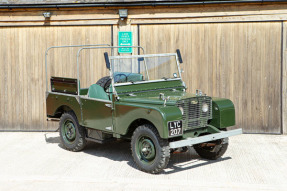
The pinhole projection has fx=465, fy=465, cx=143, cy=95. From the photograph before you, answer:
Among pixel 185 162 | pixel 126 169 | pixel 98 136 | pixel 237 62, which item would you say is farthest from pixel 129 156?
pixel 237 62

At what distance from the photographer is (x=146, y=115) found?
7344mm

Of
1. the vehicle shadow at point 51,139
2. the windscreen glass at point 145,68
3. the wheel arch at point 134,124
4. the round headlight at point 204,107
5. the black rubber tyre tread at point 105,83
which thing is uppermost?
the windscreen glass at point 145,68

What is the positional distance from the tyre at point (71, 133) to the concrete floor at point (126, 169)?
15 centimetres

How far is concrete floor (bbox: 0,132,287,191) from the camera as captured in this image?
22.5 feet

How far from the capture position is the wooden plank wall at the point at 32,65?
36.0 feet

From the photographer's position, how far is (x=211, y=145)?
8.05m

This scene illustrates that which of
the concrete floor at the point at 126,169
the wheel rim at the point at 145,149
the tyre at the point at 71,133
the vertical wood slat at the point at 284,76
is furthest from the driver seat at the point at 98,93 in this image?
the vertical wood slat at the point at 284,76

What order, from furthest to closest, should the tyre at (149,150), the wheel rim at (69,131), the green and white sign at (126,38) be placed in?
the green and white sign at (126,38), the wheel rim at (69,131), the tyre at (149,150)

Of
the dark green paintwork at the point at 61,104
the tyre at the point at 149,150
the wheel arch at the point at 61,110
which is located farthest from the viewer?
the wheel arch at the point at 61,110

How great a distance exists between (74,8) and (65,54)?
3.62ft

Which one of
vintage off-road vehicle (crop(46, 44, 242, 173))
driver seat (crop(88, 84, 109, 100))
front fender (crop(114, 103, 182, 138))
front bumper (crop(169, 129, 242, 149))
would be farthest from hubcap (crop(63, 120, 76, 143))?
front bumper (crop(169, 129, 242, 149))

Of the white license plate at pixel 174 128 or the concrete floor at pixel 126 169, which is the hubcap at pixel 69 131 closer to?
the concrete floor at pixel 126 169

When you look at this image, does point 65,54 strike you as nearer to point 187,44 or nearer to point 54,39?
point 54,39

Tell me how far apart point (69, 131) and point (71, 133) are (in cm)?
8
